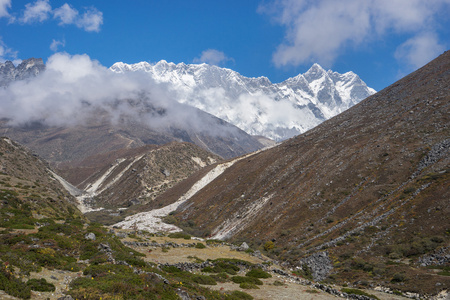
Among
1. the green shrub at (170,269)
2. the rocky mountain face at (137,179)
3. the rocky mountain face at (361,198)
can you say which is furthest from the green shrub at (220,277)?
the rocky mountain face at (137,179)

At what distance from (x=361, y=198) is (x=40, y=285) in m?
46.2

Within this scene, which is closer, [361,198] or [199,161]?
[361,198]

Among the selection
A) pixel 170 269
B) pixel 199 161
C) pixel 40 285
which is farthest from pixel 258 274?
pixel 199 161

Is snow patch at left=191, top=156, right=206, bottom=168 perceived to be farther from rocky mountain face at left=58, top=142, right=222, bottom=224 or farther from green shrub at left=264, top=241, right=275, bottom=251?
green shrub at left=264, top=241, right=275, bottom=251

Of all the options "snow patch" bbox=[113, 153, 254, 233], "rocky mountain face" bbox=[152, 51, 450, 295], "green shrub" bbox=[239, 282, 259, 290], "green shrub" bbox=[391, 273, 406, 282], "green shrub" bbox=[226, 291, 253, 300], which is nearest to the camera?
"green shrub" bbox=[226, 291, 253, 300]

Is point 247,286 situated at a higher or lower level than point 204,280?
lower

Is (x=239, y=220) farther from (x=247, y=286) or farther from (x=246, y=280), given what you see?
(x=247, y=286)

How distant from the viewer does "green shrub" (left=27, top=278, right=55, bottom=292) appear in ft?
43.8

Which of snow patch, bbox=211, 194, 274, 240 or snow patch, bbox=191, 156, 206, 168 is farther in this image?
snow patch, bbox=191, 156, 206, 168

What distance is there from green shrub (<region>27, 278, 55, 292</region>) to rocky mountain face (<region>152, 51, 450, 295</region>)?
2542cm

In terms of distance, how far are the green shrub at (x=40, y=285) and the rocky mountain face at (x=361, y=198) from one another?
25.4m

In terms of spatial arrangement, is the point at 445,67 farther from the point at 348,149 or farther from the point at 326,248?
the point at 326,248

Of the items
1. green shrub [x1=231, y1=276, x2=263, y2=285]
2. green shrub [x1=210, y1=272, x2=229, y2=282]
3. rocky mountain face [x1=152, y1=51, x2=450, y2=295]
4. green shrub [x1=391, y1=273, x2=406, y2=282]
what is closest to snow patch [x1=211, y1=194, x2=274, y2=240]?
rocky mountain face [x1=152, y1=51, x2=450, y2=295]

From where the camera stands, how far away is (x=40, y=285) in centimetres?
1365
